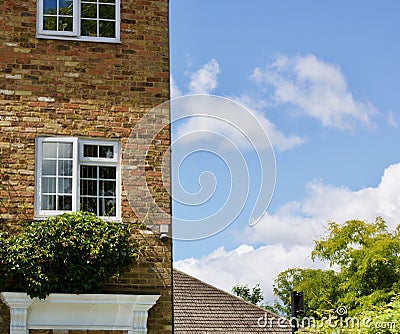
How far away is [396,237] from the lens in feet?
72.2

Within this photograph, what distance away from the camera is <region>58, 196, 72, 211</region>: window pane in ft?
44.6

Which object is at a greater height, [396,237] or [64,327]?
[396,237]

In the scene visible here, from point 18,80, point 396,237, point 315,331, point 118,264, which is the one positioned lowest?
point 315,331

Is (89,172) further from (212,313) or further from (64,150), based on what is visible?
(212,313)

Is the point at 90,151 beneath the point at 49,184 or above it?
above

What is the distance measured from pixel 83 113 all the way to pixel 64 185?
1.25 m

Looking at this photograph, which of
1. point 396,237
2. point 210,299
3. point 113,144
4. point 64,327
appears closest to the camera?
point 64,327

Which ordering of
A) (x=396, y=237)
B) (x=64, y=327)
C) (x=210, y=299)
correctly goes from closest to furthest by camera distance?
(x=64, y=327) → (x=210, y=299) → (x=396, y=237)

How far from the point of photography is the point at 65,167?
13.7 metres

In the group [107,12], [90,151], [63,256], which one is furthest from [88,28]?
[63,256]

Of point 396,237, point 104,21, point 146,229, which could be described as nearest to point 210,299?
point 396,237

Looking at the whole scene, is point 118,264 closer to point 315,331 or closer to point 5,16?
point 315,331

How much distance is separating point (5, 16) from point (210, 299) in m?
9.14

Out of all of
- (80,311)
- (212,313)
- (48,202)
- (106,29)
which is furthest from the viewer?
(212,313)
